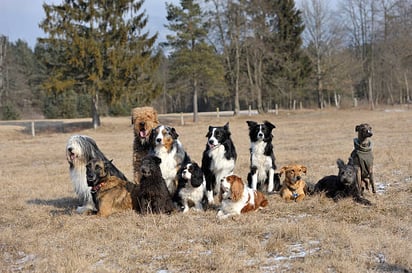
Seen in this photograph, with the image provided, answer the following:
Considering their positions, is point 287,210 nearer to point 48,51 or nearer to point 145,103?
point 145,103

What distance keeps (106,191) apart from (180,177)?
3.96 ft

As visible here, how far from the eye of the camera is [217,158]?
24.3 ft

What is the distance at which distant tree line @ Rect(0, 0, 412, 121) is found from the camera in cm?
3209

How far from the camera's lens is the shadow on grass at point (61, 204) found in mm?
7480

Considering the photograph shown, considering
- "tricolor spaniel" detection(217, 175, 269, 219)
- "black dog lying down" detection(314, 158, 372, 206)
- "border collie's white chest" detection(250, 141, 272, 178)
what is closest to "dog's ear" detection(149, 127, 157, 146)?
"tricolor spaniel" detection(217, 175, 269, 219)

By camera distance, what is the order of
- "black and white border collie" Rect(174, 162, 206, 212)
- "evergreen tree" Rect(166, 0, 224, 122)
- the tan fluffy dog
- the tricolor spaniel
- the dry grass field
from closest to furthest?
the dry grass field
the tricolor spaniel
"black and white border collie" Rect(174, 162, 206, 212)
the tan fluffy dog
"evergreen tree" Rect(166, 0, 224, 122)

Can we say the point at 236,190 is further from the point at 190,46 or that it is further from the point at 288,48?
the point at 288,48

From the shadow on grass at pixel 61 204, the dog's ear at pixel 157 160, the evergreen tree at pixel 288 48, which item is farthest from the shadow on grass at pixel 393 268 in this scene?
the evergreen tree at pixel 288 48

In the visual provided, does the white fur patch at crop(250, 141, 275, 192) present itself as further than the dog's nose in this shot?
Yes

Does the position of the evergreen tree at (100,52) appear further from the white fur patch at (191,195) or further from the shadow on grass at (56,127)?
the white fur patch at (191,195)

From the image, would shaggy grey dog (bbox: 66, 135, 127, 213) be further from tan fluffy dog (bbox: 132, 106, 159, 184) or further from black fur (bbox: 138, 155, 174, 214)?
black fur (bbox: 138, 155, 174, 214)

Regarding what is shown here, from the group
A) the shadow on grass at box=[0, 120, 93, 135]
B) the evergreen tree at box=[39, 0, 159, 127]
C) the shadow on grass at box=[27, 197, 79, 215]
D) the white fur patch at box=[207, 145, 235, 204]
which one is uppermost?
the evergreen tree at box=[39, 0, 159, 127]

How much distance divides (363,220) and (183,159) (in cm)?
306

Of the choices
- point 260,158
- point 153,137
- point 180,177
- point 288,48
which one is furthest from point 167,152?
point 288,48
